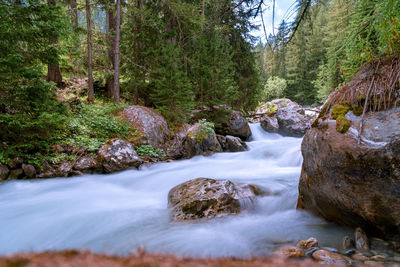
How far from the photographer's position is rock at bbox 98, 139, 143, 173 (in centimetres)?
626

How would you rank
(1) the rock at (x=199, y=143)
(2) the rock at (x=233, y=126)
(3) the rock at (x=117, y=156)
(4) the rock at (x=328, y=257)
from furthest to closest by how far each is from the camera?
(2) the rock at (x=233, y=126) → (1) the rock at (x=199, y=143) → (3) the rock at (x=117, y=156) → (4) the rock at (x=328, y=257)

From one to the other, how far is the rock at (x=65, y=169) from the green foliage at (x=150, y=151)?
2.11 metres

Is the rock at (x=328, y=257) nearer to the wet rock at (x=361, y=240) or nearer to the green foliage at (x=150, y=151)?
the wet rock at (x=361, y=240)

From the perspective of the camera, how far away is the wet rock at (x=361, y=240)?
7.59 feet

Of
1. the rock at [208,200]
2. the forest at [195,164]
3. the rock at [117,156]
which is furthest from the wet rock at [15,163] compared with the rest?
the rock at [208,200]

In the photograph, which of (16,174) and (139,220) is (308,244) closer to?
(139,220)

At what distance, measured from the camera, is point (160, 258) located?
0.61 m

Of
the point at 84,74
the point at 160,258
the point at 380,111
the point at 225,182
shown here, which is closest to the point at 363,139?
the point at 380,111

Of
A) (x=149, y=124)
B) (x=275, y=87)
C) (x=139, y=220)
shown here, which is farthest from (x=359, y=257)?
(x=275, y=87)

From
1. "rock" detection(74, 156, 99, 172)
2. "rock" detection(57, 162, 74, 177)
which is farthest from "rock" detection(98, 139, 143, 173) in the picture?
"rock" detection(57, 162, 74, 177)

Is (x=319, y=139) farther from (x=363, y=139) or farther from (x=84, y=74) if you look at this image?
(x=84, y=74)

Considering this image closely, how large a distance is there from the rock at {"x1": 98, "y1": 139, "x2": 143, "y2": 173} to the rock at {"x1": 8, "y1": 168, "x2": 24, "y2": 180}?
183 centimetres

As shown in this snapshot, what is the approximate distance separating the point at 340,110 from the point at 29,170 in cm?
685

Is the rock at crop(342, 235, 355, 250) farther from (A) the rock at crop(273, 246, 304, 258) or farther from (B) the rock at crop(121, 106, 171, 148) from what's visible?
(B) the rock at crop(121, 106, 171, 148)
